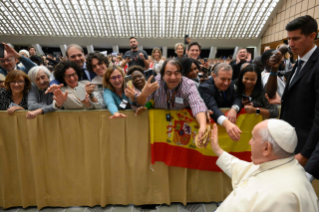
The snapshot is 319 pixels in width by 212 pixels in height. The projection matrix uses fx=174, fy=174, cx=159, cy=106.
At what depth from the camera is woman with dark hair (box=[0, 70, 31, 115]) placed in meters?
2.15

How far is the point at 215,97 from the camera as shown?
6.86 ft

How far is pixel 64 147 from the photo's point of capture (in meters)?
2.17

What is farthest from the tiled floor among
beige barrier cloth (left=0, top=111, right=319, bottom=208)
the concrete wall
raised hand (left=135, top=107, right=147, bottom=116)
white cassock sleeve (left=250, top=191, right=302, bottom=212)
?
the concrete wall

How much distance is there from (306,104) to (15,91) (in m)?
3.16

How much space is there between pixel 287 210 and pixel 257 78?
5.13ft

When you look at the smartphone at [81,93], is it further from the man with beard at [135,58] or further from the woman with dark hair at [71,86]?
the man with beard at [135,58]

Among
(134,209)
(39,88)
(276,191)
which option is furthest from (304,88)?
(39,88)

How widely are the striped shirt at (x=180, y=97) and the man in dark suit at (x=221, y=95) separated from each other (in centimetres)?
20

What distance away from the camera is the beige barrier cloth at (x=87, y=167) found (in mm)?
2113

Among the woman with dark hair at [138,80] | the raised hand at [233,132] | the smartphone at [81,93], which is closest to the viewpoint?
the raised hand at [233,132]

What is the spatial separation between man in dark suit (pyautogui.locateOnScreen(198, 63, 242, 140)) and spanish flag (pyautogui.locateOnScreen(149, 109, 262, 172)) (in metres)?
0.18

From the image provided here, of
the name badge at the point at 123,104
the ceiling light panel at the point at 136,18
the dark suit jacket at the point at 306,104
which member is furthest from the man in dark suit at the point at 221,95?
the ceiling light panel at the point at 136,18

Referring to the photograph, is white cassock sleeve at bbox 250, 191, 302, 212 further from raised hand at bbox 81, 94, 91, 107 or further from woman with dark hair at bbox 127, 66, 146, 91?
woman with dark hair at bbox 127, 66, 146, 91

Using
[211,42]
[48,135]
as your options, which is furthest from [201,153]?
[211,42]
